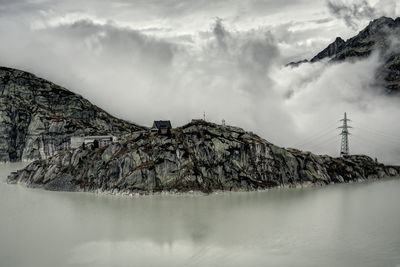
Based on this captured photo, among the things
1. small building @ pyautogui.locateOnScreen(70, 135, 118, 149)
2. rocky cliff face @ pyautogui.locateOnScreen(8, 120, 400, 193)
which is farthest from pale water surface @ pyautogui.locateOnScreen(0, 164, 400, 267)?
small building @ pyautogui.locateOnScreen(70, 135, 118, 149)

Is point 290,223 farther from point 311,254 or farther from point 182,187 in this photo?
point 182,187

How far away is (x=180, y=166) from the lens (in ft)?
347

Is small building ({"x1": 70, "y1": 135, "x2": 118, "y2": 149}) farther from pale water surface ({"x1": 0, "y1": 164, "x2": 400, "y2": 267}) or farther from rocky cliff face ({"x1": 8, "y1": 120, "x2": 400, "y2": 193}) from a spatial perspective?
pale water surface ({"x1": 0, "y1": 164, "x2": 400, "y2": 267})

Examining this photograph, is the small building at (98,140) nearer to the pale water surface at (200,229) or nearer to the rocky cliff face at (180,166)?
the rocky cliff face at (180,166)

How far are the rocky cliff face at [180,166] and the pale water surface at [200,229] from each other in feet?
16.2

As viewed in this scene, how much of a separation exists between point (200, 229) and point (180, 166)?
39.1 metres

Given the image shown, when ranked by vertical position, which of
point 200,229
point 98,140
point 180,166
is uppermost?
point 98,140

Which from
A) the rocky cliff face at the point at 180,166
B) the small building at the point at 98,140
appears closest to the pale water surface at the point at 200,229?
the rocky cliff face at the point at 180,166

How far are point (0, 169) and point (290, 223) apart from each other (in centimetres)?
12870

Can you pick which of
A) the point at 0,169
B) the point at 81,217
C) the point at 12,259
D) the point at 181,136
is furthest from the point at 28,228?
the point at 0,169

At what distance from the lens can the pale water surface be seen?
2125 inches

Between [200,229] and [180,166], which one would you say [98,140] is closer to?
[180,166]

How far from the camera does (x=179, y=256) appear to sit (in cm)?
5469

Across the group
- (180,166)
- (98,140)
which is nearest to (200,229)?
(180,166)
